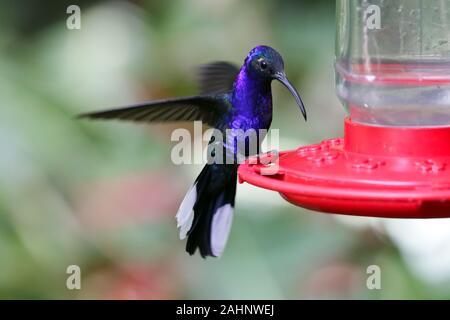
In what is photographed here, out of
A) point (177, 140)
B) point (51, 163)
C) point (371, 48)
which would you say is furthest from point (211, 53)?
point (371, 48)

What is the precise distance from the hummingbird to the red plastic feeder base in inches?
13.6

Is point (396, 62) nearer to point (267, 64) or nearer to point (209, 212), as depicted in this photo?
point (267, 64)

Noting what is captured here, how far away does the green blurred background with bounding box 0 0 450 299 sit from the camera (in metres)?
4.52

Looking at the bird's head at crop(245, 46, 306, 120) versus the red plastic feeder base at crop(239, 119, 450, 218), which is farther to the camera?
the bird's head at crop(245, 46, 306, 120)

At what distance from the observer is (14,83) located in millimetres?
5105

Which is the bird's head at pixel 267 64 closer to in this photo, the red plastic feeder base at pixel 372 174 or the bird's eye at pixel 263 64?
the bird's eye at pixel 263 64

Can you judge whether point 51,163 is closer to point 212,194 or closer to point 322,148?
point 212,194

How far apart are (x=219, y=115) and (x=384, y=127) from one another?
1.11 m

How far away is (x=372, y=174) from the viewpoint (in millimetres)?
2715

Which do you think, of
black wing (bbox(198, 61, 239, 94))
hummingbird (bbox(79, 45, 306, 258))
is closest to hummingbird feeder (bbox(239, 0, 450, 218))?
hummingbird (bbox(79, 45, 306, 258))

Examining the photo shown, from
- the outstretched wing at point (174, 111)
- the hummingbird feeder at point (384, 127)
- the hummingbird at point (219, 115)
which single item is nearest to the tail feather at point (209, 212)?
the hummingbird at point (219, 115)

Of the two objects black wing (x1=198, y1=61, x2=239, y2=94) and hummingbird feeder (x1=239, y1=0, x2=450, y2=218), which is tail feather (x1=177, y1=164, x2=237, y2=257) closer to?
black wing (x1=198, y1=61, x2=239, y2=94)

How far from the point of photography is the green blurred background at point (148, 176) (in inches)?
178

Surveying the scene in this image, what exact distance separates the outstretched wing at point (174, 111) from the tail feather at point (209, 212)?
30 centimetres
